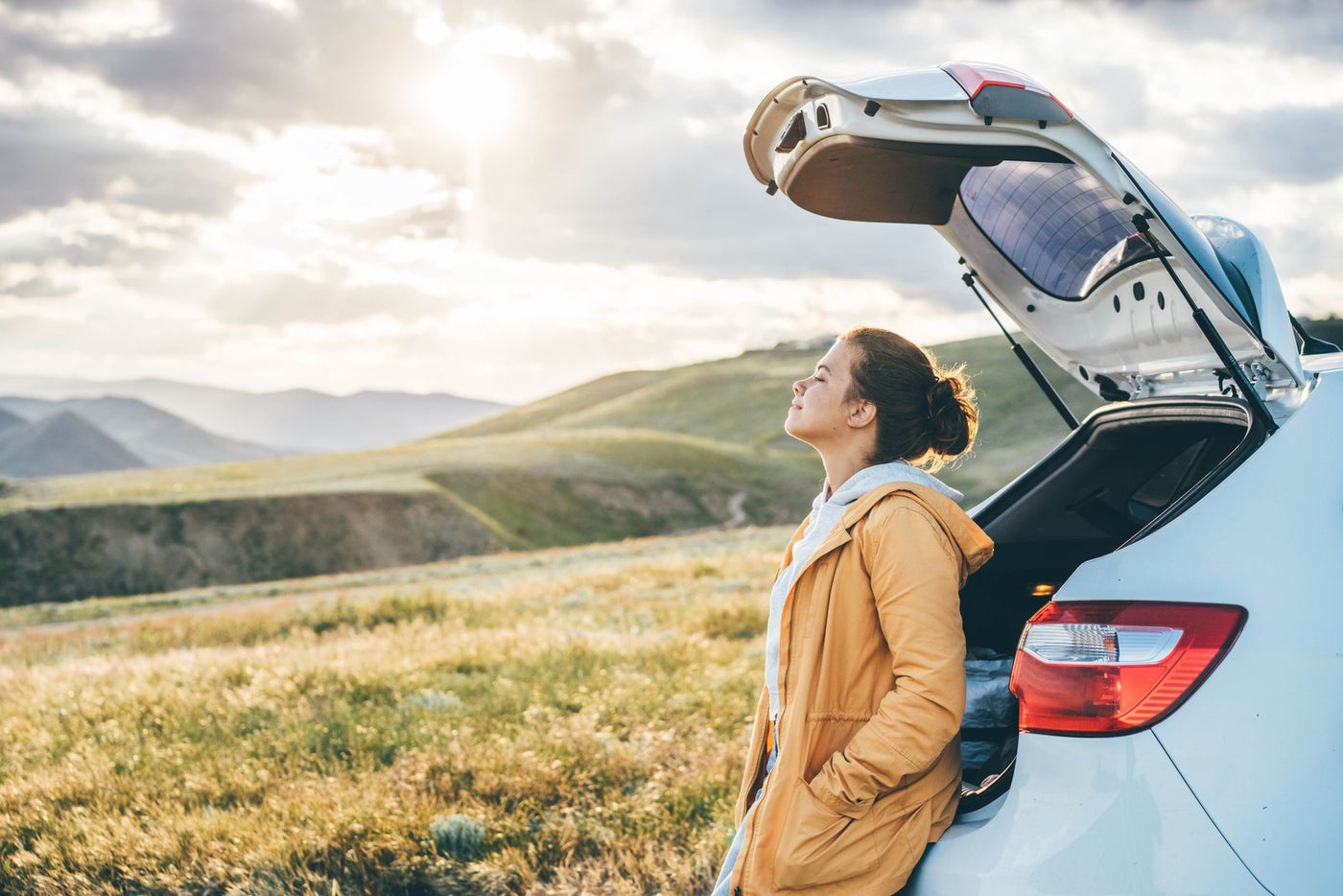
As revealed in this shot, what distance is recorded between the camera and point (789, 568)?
9.04 ft

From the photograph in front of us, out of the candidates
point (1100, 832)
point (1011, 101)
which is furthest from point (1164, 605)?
point (1011, 101)

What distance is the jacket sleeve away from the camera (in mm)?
2297

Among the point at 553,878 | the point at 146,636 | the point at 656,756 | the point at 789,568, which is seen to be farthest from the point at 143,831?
the point at 146,636

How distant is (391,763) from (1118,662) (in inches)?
182

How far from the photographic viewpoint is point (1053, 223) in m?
3.34

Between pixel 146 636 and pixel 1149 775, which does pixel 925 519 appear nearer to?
pixel 1149 775

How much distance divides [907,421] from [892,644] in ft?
2.32

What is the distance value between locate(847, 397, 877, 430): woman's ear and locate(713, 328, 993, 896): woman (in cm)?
14

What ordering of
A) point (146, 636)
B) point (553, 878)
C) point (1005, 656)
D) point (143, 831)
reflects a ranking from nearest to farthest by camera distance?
point (1005, 656), point (553, 878), point (143, 831), point (146, 636)

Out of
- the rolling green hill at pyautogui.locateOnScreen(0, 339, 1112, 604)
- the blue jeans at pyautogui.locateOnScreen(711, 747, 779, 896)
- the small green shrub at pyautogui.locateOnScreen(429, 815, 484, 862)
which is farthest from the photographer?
the rolling green hill at pyautogui.locateOnScreen(0, 339, 1112, 604)

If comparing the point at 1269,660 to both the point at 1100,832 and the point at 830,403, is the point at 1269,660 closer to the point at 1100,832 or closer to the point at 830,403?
the point at 1100,832

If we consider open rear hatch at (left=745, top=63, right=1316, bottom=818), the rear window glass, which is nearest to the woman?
open rear hatch at (left=745, top=63, right=1316, bottom=818)

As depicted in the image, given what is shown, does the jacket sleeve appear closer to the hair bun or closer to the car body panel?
the car body panel

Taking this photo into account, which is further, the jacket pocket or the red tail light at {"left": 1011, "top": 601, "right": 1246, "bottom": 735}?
the jacket pocket
